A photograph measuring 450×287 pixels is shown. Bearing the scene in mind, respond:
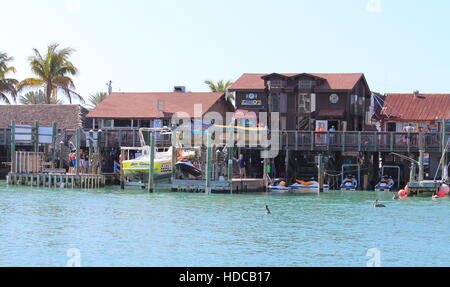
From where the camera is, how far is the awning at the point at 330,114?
62438 mm

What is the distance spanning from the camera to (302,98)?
211 ft

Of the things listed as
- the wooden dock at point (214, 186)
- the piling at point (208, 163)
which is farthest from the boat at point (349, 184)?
the piling at point (208, 163)

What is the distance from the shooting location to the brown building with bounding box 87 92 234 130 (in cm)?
6550

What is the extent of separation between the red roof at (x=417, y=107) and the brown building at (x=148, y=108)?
13.5 metres

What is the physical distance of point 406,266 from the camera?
24875 mm

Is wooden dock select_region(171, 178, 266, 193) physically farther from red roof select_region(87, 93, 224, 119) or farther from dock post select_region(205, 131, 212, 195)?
red roof select_region(87, 93, 224, 119)

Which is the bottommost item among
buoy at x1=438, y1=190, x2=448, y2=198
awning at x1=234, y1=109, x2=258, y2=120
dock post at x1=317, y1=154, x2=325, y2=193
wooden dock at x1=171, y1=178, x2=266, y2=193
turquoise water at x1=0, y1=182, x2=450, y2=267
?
turquoise water at x1=0, y1=182, x2=450, y2=267

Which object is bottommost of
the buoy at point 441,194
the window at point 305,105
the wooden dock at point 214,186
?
the buoy at point 441,194

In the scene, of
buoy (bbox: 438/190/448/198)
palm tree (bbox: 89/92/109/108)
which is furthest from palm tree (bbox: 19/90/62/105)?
buoy (bbox: 438/190/448/198)

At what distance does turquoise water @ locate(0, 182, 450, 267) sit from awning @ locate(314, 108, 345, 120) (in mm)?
17007

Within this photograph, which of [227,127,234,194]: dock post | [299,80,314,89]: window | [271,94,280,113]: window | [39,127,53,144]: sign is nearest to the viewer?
[227,127,234,194]: dock post

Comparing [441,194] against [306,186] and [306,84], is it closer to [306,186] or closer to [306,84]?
[306,186]

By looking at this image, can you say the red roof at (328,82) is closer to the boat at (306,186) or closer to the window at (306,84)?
the window at (306,84)
